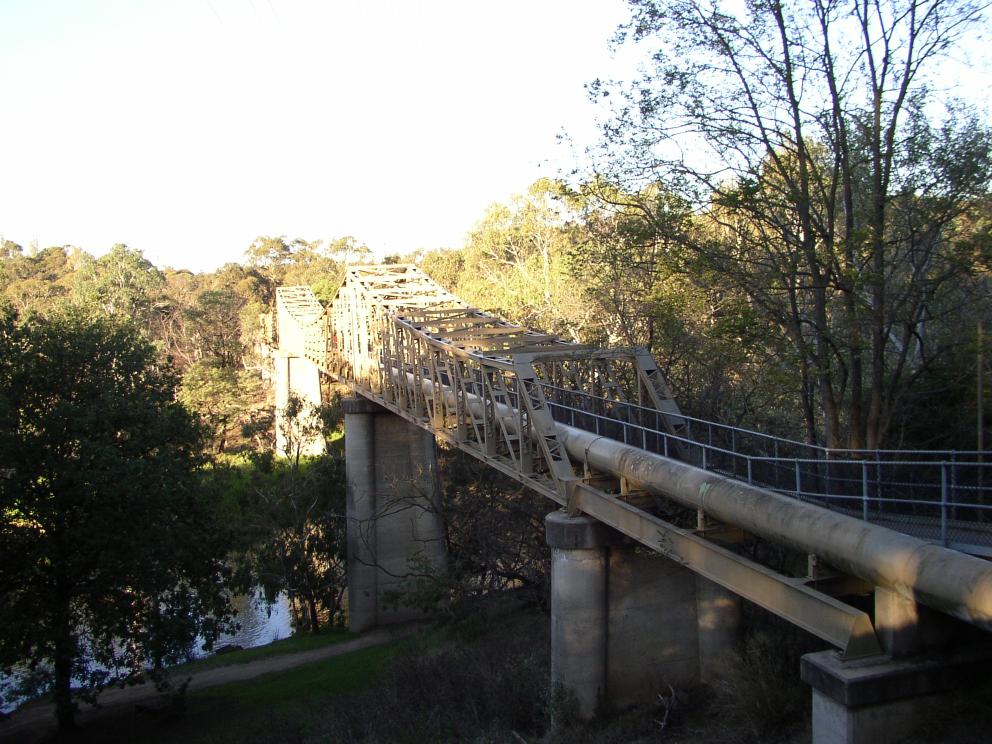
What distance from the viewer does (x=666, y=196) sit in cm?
1703

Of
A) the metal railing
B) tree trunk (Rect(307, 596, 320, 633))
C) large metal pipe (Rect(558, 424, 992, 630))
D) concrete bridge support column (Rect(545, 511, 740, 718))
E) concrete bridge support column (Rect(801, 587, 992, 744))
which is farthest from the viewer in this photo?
tree trunk (Rect(307, 596, 320, 633))

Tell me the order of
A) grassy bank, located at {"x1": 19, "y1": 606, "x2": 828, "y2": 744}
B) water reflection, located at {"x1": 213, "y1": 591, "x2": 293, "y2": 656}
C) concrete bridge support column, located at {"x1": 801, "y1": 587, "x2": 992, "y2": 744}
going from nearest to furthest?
1. concrete bridge support column, located at {"x1": 801, "y1": 587, "x2": 992, "y2": 744}
2. grassy bank, located at {"x1": 19, "y1": 606, "x2": 828, "y2": 744}
3. water reflection, located at {"x1": 213, "y1": 591, "x2": 293, "y2": 656}

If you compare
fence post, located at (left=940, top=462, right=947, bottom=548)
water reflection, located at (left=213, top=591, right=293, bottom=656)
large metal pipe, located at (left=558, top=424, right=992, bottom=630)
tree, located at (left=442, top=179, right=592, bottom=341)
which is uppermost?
tree, located at (left=442, top=179, right=592, bottom=341)

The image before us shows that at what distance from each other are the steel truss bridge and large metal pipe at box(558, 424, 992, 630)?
0.02 meters

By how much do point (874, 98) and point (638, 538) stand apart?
27.9ft

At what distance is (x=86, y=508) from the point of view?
19.2 meters

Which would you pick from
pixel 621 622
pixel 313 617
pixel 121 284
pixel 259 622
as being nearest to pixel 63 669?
pixel 621 622

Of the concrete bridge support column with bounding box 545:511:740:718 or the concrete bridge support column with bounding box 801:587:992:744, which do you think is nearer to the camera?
the concrete bridge support column with bounding box 801:587:992:744

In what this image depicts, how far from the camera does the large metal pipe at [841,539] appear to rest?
8227mm

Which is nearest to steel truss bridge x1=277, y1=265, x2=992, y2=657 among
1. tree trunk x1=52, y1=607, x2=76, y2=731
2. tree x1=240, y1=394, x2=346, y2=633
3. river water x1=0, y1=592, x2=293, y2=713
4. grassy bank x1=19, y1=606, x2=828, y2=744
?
grassy bank x1=19, y1=606, x2=828, y2=744

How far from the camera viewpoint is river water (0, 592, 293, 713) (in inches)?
1314

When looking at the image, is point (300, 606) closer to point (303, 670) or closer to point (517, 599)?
point (303, 670)

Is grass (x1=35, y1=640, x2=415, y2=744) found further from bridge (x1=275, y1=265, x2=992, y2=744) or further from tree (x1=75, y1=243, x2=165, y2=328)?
tree (x1=75, y1=243, x2=165, y2=328)

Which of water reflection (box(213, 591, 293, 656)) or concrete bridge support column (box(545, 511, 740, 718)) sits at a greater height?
concrete bridge support column (box(545, 511, 740, 718))
